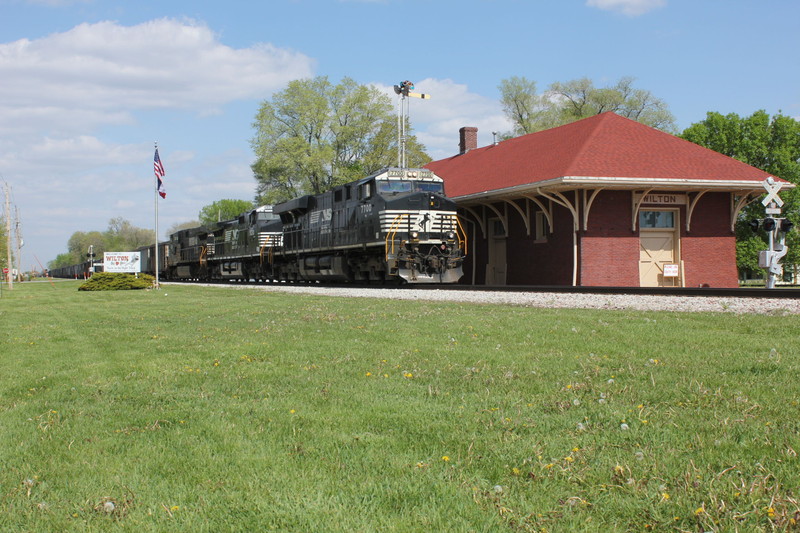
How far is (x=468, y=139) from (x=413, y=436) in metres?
38.7

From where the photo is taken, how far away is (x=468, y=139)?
137ft

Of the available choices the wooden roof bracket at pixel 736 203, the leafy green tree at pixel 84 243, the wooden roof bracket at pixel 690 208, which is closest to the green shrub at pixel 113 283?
the wooden roof bracket at pixel 690 208

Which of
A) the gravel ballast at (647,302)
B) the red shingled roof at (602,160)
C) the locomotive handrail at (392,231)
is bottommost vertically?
the gravel ballast at (647,302)

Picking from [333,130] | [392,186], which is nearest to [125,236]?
[333,130]

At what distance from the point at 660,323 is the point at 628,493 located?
6.93 metres

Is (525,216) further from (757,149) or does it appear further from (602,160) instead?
(757,149)

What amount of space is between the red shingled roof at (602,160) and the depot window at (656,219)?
6.21ft

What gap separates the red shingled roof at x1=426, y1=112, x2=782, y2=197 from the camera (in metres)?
25.1

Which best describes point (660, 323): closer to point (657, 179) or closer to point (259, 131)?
point (657, 179)

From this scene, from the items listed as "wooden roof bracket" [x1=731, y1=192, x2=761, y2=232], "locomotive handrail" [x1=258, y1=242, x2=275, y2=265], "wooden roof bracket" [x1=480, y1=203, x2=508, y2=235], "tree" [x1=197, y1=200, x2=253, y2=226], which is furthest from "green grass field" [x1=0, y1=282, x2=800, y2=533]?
"tree" [x1=197, y1=200, x2=253, y2=226]

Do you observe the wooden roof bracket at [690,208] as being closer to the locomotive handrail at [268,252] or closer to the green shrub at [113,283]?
the locomotive handrail at [268,252]

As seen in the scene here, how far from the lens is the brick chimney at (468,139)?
4150 centimetres

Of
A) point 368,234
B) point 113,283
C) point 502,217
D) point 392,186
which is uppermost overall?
point 392,186

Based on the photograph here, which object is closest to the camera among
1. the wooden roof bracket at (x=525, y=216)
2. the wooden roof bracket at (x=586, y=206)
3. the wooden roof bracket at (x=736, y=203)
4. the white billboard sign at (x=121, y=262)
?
the wooden roof bracket at (x=586, y=206)
